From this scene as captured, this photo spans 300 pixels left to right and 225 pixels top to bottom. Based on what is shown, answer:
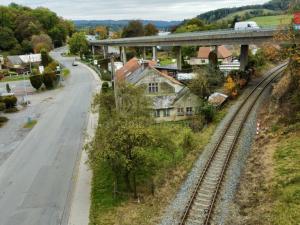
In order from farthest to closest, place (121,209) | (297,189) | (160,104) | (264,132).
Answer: (160,104) → (264,132) → (121,209) → (297,189)

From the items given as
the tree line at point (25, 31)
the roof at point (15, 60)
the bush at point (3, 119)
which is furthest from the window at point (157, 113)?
the tree line at point (25, 31)

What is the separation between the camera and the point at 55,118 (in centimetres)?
4653

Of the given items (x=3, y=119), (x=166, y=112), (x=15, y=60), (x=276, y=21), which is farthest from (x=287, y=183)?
(x=276, y=21)

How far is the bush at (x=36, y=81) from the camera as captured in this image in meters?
66.7

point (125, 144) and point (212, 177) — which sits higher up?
point (125, 144)

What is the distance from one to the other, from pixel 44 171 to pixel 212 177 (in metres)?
14.0

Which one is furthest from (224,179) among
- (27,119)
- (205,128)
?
(27,119)

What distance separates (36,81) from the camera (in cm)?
6725

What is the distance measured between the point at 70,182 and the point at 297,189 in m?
15.8

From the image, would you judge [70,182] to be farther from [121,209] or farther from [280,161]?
[280,161]

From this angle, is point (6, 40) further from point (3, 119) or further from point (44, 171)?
point (44, 171)

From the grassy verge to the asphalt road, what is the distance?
2.15 meters

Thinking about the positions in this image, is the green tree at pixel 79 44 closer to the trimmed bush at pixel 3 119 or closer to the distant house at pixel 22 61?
the distant house at pixel 22 61

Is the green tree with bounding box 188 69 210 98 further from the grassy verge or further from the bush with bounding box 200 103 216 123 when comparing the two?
the grassy verge
